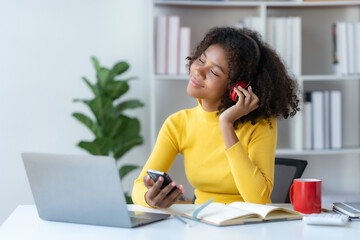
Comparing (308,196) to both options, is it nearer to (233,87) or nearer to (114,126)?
(233,87)

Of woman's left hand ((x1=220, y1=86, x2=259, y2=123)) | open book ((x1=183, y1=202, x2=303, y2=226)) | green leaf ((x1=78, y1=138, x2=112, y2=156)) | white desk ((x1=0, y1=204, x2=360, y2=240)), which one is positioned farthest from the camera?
green leaf ((x1=78, y1=138, x2=112, y2=156))

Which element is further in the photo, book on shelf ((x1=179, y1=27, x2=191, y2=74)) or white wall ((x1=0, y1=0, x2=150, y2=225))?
white wall ((x1=0, y1=0, x2=150, y2=225))

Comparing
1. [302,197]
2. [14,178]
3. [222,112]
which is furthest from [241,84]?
[14,178]

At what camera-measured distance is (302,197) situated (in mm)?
1403

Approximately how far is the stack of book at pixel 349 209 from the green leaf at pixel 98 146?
5.19ft

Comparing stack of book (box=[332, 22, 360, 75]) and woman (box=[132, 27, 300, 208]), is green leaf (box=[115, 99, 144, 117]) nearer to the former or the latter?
woman (box=[132, 27, 300, 208])

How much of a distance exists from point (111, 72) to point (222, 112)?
3.83 ft

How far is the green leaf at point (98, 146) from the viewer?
109 inches

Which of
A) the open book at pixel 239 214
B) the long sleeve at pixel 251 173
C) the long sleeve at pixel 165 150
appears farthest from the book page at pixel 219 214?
the long sleeve at pixel 165 150

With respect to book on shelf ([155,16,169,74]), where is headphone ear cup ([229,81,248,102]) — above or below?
below

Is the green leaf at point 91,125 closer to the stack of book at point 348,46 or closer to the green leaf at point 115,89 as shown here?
the green leaf at point 115,89

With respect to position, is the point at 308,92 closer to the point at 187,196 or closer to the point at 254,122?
the point at 187,196

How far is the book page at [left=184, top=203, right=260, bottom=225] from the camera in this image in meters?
1.27

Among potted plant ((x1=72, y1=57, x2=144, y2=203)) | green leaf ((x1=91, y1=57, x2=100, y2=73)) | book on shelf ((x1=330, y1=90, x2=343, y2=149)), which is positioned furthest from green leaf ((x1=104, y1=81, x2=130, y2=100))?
book on shelf ((x1=330, y1=90, x2=343, y2=149))
